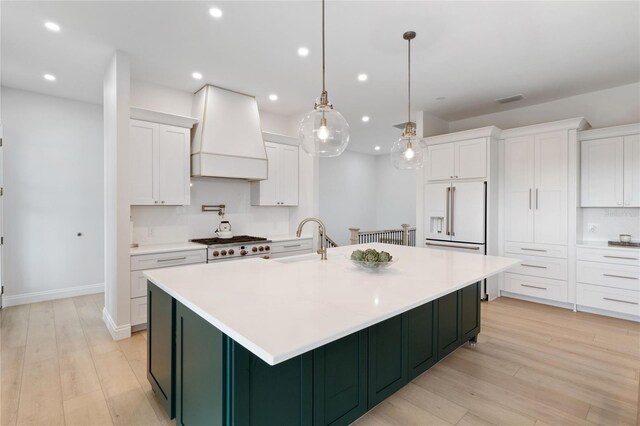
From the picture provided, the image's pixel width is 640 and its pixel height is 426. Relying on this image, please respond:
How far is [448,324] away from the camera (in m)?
2.70

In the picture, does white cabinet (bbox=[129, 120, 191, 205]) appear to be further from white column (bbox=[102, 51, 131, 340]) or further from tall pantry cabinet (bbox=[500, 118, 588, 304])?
tall pantry cabinet (bbox=[500, 118, 588, 304])

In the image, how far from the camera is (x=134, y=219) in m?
3.92

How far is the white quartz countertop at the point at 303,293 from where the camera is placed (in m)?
1.18

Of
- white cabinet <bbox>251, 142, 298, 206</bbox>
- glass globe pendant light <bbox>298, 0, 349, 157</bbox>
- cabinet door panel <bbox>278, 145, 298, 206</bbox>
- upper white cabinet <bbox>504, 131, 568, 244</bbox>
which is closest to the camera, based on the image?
glass globe pendant light <bbox>298, 0, 349, 157</bbox>

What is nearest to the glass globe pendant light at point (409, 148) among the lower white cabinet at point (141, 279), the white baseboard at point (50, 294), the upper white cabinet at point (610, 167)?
the lower white cabinet at point (141, 279)

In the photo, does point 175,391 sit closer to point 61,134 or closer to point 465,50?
point 465,50

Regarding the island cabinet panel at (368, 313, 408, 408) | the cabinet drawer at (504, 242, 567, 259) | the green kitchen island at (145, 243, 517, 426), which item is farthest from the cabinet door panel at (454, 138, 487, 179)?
the island cabinet panel at (368, 313, 408, 408)

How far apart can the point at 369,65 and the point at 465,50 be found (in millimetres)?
991

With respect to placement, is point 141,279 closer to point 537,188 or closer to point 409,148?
point 409,148

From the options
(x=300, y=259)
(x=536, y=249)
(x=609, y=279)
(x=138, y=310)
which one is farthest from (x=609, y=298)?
(x=138, y=310)

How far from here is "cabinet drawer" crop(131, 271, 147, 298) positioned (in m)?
3.40

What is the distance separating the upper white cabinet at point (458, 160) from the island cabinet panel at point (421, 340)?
2.90m

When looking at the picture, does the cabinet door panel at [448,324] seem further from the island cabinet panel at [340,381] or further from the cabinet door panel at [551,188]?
the cabinet door panel at [551,188]

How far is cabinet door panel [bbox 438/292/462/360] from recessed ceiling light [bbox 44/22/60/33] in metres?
4.02
